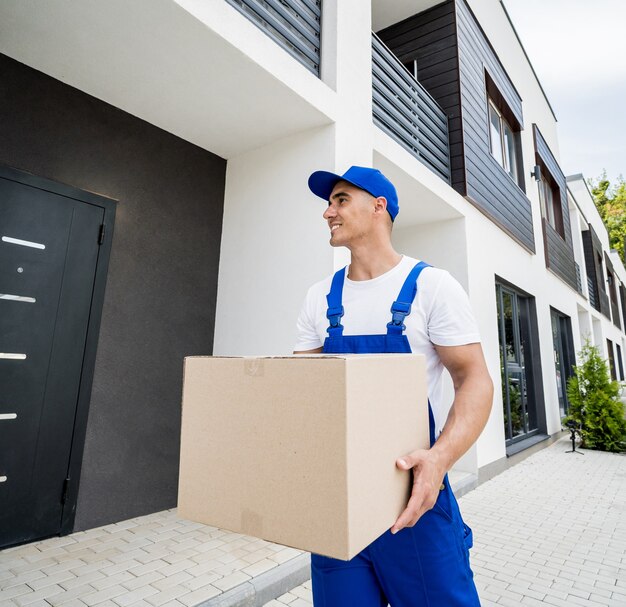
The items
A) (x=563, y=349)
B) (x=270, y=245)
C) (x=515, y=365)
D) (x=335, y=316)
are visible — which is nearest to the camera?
(x=335, y=316)

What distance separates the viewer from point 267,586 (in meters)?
2.18

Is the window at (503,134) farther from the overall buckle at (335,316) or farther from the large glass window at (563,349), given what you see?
the overall buckle at (335,316)

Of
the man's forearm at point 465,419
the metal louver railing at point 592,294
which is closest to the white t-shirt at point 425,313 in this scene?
the man's forearm at point 465,419

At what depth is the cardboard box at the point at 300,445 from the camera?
73cm

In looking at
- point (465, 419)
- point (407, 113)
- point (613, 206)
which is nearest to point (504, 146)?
point (407, 113)

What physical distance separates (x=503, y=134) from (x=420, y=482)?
318 inches

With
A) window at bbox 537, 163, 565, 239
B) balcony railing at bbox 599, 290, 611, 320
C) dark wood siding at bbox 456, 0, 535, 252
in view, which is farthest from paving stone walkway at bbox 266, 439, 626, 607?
balcony railing at bbox 599, 290, 611, 320

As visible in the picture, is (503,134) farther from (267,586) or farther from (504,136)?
(267,586)

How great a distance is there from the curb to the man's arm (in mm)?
1603

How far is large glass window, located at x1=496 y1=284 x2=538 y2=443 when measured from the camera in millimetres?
5914

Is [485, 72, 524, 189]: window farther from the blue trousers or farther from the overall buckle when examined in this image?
the blue trousers

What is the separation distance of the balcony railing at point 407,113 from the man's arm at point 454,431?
11.4 feet

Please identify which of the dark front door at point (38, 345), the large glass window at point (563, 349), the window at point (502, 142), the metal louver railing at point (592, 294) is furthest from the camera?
the metal louver railing at point (592, 294)

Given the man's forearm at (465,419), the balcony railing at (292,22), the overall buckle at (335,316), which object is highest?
the balcony railing at (292,22)
